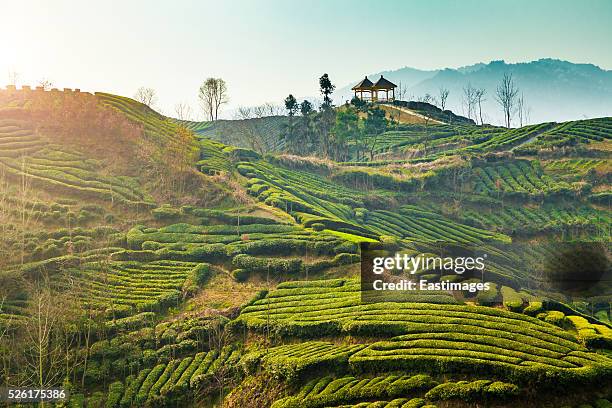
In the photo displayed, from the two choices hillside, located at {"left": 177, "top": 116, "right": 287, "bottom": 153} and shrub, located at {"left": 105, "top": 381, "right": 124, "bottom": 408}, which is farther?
hillside, located at {"left": 177, "top": 116, "right": 287, "bottom": 153}

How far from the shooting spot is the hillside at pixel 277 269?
34.7 meters

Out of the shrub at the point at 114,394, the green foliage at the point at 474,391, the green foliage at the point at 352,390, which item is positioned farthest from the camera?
the shrub at the point at 114,394

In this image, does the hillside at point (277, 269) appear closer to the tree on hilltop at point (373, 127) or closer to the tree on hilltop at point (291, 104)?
the tree on hilltop at point (373, 127)

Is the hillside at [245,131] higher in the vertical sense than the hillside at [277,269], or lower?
higher

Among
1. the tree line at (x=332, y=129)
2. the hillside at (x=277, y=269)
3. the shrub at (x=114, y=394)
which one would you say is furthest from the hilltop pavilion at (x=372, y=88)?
the shrub at (x=114, y=394)

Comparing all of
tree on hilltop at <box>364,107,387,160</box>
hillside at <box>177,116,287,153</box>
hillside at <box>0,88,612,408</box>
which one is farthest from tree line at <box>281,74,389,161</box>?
hillside at <box>0,88,612,408</box>

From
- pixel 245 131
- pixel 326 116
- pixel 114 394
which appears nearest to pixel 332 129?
pixel 326 116

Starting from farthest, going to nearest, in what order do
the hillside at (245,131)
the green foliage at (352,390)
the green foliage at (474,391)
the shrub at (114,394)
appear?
the hillside at (245,131) → the shrub at (114,394) → the green foliage at (352,390) → the green foliage at (474,391)

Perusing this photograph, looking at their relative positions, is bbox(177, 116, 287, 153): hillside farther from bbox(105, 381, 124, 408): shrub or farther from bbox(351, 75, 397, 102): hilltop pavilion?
bbox(105, 381, 124, 408): shrub

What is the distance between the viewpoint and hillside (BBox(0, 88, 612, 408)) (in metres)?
34.7

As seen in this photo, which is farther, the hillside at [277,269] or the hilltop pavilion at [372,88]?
the hilltop pavilion at [372,88]

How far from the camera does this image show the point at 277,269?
49188mm

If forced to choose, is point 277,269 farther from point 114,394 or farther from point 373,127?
point 373,127

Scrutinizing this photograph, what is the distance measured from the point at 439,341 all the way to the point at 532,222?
3788 cm
